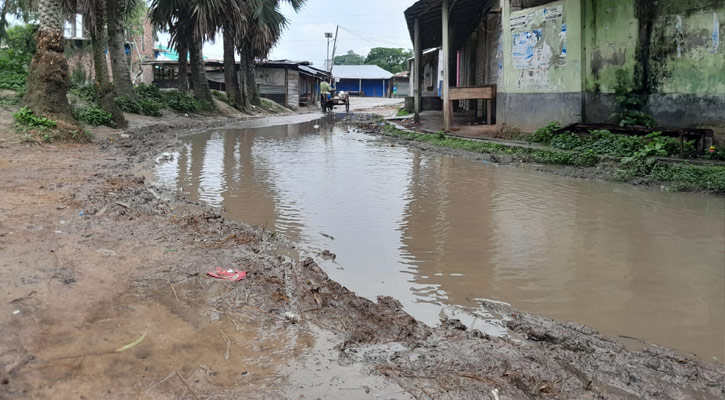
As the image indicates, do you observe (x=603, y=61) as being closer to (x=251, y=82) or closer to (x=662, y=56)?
(x=662, y=56)

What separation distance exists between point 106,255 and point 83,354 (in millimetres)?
1484

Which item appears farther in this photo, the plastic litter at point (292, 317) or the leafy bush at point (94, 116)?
the leafy bush at point (94, 116)

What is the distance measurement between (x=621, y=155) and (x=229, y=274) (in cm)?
712

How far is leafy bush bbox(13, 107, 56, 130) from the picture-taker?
9748 mm

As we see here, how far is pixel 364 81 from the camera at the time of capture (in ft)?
210

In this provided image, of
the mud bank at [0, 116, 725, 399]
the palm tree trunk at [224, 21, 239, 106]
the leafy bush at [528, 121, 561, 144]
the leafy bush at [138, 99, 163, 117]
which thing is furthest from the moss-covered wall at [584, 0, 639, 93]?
the palm tree trunk at [224, 21, 239, 106]

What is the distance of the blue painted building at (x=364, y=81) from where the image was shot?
62.7 meters

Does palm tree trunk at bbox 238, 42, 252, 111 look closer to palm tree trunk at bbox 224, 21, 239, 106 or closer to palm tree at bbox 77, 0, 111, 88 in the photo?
palm tree trunk at bbox 224, 21, 239, 106

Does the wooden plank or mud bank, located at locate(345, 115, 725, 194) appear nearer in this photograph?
mud bank, located at locate(345, 115, 725, 194)

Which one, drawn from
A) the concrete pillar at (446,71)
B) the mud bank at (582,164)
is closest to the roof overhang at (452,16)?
the concrete pillar at (446,71)

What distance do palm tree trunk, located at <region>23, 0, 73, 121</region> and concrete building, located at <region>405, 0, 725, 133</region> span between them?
7.96 metres

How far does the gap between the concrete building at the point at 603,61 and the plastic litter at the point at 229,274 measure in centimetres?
830

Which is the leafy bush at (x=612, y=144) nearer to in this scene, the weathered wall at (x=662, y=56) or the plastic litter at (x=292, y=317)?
the weathered wall at (x=662, y=56)

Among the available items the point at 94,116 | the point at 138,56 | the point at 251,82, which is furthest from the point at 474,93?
the point at 138,56
